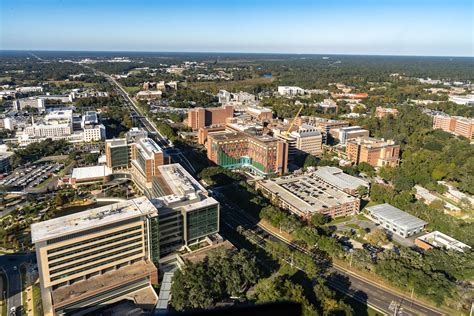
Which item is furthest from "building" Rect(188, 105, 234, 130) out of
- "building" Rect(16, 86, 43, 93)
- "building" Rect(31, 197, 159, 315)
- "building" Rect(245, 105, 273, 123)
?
"building" Rect(16, 86, 43, 93)

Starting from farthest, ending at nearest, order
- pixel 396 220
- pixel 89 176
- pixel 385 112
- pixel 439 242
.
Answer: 1. pixel 385 112
2. pixel 89 176
3. pixel 396 220
4. pixel 439 242

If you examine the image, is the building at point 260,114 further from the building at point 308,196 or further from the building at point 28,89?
the building at point 28,89

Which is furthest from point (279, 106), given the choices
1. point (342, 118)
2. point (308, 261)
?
point (308, 261)

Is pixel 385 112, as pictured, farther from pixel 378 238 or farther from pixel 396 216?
pixel 378 238

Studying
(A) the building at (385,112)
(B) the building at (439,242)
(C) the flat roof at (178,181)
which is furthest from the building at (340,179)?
(A) the building at (385,112)

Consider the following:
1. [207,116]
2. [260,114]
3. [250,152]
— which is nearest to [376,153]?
[250,152]

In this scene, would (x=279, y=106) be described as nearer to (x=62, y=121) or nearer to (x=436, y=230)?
(x=62, y=121)
